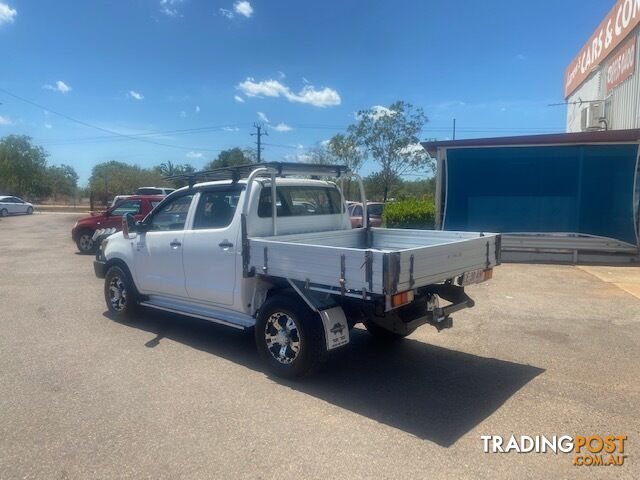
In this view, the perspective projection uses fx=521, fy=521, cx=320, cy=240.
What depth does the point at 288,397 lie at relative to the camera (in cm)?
457

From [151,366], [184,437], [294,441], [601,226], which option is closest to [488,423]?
[294,441]

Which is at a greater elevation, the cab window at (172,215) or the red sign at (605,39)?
the red sign at (605,39)

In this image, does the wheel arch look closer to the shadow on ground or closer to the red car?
the shadow on ground

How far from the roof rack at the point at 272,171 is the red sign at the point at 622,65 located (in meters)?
12.6

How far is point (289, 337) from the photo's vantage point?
4.93m

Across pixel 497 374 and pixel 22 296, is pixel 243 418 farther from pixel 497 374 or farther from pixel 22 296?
pixel 22 296

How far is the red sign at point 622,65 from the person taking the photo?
1472 centimetres

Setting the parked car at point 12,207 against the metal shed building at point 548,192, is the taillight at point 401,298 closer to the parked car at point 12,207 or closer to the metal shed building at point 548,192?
the metal shed building at point 548,192

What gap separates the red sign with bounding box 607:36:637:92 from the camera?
579 inches

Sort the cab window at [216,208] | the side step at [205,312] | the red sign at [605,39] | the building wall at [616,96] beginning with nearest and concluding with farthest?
the side step at [205,312] < the cab window at [216,208] < the building wall at [616,96] < the red sign at [605,39]

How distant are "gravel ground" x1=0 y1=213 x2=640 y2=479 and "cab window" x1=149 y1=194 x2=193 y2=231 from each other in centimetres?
136

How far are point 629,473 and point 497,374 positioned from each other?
6.03 ft

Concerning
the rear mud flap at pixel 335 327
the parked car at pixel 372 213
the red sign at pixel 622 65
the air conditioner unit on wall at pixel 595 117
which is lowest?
the rear mud flap at pixel 335 327

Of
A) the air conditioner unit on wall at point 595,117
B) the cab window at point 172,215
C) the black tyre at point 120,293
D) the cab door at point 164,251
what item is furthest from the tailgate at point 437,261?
the air conditioner unit on wall at point 595,117
